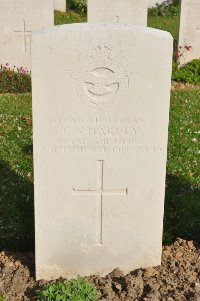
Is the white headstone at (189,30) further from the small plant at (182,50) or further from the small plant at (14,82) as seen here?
the small plant at (14,82)

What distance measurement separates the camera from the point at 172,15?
1952 cm

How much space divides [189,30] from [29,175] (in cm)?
676

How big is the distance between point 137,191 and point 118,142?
46cm

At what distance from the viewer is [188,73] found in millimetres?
11320

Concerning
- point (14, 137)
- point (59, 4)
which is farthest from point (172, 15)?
point (14, 137)

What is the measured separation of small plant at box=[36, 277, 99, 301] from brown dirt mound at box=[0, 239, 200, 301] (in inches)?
6.1

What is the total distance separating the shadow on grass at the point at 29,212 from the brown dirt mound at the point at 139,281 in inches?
14.4

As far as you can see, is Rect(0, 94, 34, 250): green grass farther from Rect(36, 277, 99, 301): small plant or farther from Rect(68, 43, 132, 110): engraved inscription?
Rect(68, 43, 132, 110): engraved inscription

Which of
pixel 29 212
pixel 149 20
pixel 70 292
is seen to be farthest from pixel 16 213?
pixel 149 20

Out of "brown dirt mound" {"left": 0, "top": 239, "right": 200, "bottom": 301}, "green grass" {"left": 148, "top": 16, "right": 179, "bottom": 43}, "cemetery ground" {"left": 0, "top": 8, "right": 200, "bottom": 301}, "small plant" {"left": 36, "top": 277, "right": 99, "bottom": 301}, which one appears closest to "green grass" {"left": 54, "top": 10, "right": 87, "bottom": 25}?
"green grass" {"left": 148, "top": 16, "right": 179, "bottom": 43}

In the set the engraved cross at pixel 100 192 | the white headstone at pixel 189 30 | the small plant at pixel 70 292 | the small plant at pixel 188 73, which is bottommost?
the small plant at pixel 70 292

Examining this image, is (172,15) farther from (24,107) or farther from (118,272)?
(118,272)

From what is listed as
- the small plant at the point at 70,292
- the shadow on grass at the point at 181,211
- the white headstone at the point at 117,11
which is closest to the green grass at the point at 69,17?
the white headstone at the point at 117,11

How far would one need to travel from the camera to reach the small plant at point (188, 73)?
1104 cm
